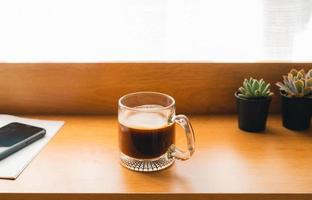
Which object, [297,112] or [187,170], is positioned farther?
[297,112]

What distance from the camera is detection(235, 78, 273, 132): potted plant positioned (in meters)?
0.75

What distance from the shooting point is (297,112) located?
765 millimetres

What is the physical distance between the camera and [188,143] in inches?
24.8

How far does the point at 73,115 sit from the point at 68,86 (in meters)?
0.07

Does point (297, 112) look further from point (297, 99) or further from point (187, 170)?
point (187, 170)

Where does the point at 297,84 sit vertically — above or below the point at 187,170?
above

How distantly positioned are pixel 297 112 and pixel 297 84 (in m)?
0.06

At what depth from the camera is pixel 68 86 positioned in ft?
2.78
